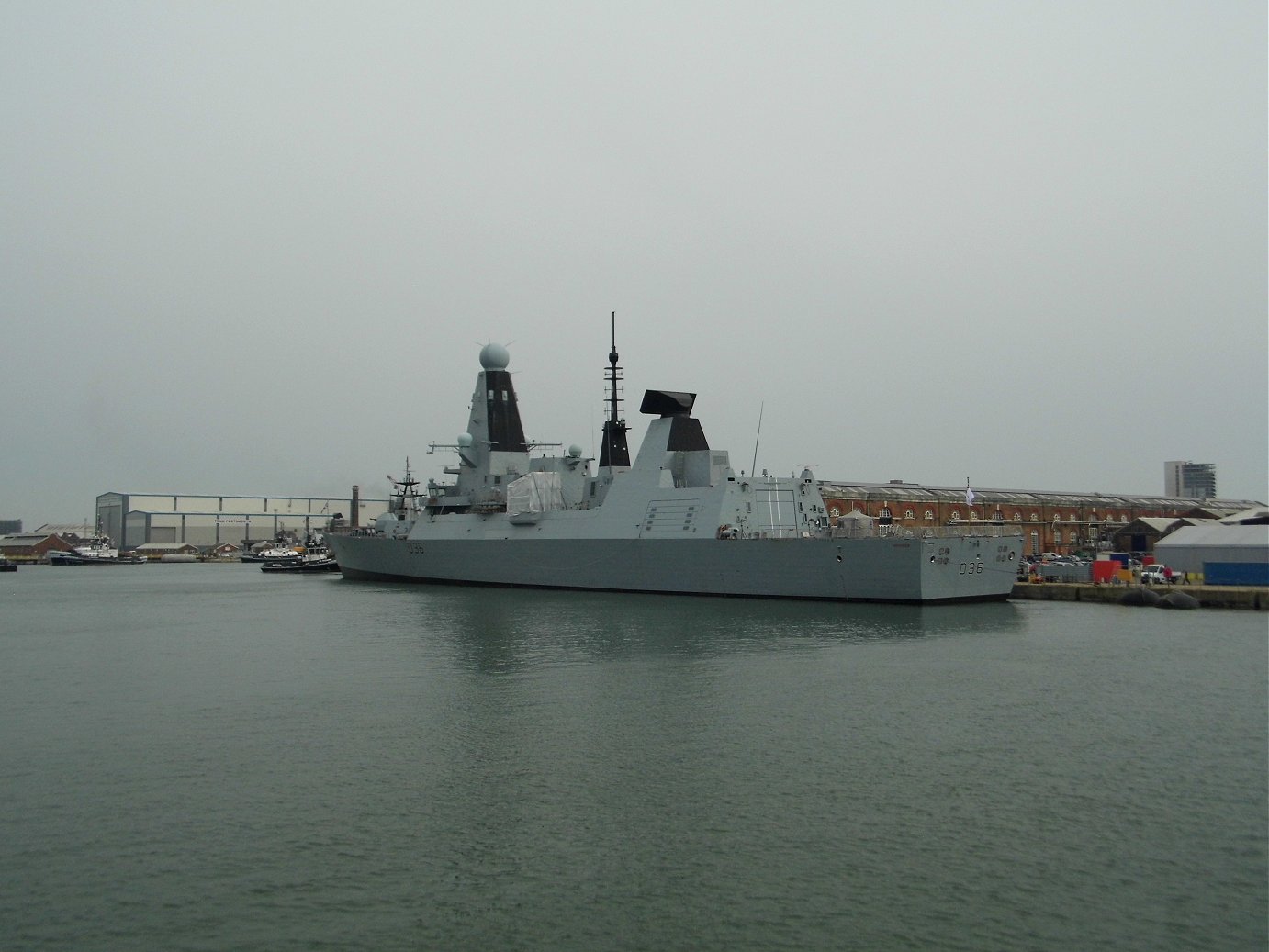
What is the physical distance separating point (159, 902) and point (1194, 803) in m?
8.32

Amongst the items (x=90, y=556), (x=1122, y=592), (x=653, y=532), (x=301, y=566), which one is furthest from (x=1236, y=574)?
(x=90, y=556)

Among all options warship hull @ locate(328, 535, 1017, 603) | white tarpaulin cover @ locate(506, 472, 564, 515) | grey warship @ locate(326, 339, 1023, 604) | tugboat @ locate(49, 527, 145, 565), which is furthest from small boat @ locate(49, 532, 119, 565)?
white tarpaulin cover @ locate(506, 472, 564, 515)

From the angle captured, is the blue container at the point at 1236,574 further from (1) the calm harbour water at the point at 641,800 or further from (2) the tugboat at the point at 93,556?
(2) the tugboat at the point at 93,556

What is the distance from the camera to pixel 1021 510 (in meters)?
54.4

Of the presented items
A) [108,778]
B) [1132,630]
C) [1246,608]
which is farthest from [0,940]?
[1246,608]

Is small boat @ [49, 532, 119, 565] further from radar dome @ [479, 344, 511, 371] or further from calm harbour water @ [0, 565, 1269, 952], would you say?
calm harbour water @ [0, 565, 1269, 952]

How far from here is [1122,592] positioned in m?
27.3

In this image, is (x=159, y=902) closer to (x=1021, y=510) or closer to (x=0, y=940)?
(x=0, y=940)

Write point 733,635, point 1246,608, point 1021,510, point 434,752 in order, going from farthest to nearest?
point 1021,510, point 1246,608, point 733,635, point 434,752

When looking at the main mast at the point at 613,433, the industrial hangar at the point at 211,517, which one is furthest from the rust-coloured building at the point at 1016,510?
the industrial hangar at the point at 211,517

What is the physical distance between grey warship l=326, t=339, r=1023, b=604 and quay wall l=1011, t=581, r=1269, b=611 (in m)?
2.46

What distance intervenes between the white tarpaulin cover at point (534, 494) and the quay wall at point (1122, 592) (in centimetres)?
1498

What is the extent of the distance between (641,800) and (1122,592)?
23.2m

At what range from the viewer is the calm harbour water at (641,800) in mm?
6285
